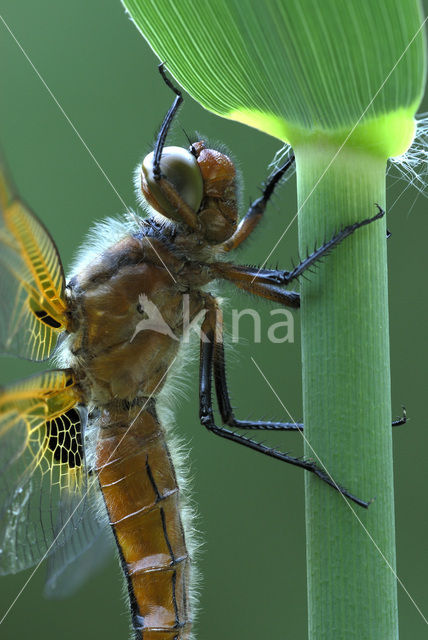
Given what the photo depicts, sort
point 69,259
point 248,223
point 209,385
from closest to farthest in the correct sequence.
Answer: point 248,223, point 209,385, point 69,259

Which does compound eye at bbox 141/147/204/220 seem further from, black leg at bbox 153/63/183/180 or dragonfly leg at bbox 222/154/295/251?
A: dragonfly leg at bbox 222/154/295/251

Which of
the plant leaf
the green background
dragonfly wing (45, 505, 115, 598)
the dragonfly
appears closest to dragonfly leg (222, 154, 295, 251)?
the dragonfly

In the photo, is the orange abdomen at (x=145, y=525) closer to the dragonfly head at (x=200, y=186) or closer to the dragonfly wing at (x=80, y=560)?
the dragonfly wing at (x=80, y=560)

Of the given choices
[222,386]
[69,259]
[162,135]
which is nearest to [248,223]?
[162,135]

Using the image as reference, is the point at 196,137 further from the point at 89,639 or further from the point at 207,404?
the point at 89,639

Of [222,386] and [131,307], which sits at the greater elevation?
[131,307]

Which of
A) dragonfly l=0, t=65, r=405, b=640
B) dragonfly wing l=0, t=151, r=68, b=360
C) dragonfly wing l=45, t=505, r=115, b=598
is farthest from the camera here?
dragonfly wing l=45, t=505, r=115, b=598

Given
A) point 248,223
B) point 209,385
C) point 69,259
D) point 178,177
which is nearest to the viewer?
point 178,177

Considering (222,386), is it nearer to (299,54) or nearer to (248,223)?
(248,223)
